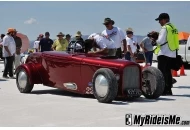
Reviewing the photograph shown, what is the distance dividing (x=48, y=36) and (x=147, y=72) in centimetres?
796

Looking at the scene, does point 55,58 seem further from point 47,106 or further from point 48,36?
point 48,36

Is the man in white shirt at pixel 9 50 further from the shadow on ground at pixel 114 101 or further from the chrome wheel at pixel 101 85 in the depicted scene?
the chrome wheel at pixel 101 85

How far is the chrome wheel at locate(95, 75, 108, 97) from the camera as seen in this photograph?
786 cm

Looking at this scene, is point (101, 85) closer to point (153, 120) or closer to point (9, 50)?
point (153, 120)

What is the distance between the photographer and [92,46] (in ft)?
30.5

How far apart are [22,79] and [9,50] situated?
4.63 meters

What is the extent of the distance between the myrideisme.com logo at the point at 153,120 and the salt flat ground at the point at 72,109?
0.33 feet

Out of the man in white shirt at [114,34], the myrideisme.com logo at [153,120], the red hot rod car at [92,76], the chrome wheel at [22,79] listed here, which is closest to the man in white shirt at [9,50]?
the chrome wheel at [22,79]

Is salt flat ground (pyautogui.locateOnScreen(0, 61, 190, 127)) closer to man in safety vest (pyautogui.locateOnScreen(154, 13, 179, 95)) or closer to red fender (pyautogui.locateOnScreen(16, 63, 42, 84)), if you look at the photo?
red fender (pyautogui.locateOnScreen(16, 63, 42, 84))

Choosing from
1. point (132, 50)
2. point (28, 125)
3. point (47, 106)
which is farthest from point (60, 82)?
point (132, 50)

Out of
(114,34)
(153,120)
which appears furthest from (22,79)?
(153,120)

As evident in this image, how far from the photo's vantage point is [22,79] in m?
9.70

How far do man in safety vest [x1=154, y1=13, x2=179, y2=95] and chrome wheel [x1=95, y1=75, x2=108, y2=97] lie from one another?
1.94 m

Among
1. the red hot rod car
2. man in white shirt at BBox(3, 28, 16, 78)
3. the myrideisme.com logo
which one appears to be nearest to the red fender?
the red hot rod car
